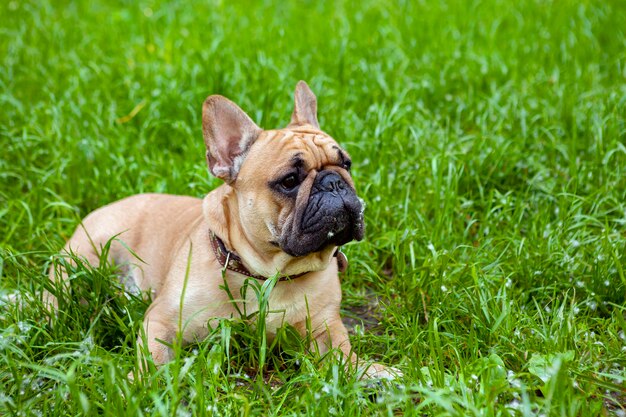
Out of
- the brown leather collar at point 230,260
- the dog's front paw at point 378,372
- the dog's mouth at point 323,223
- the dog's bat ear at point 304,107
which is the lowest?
the dog's front paw at point 378,372

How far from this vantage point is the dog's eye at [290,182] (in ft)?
11.2

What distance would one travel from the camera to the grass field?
9.71 ft

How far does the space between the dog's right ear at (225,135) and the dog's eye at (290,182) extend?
0.28 meters

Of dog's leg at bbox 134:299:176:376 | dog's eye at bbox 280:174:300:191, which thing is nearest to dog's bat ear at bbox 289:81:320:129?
dog's eye at bbox 280:174:300:191

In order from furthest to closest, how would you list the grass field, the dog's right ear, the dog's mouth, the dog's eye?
the dog's right ear, the dog's eye, the dog's mouth, the grass field

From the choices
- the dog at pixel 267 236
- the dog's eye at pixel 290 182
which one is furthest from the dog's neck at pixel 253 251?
the dog's eye at pixel 290 182

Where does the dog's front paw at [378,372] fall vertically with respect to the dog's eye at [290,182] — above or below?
below

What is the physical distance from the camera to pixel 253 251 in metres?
3.48

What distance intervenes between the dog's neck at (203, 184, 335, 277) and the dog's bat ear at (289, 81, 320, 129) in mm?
597

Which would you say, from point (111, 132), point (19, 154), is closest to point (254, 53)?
point (111, 132)

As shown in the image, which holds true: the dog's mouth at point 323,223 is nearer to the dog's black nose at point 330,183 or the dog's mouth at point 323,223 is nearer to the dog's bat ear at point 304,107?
the dog's black nose at point 330,183

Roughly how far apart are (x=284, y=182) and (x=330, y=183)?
0.21 meters

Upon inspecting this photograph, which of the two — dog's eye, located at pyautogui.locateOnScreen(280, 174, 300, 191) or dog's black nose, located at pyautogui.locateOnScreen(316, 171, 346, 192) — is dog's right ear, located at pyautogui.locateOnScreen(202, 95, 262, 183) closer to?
dog's eye, located at pyautogui.locateOnScreen(280, 174, 300, 191)

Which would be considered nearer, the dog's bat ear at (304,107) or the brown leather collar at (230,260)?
the brown leather collar at (230,260)
